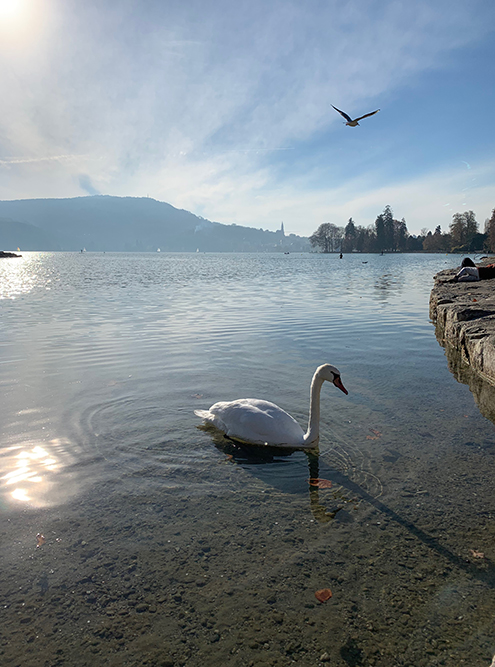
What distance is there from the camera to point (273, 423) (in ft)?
18.4

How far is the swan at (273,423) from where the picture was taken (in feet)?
18.2

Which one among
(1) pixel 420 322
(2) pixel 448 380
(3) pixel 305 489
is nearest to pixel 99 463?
(3) pixel 305 489

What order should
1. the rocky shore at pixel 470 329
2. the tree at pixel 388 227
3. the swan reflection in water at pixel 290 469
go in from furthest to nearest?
1. the tree at pixel 388 227
2. the rocky shore at pixel 470 329
3. the swan reflection in water at pixel 290 469

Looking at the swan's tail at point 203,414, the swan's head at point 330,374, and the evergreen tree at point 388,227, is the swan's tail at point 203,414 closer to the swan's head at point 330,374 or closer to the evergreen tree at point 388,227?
the swan's head at point 330,374

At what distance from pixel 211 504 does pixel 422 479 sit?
245 centimetres

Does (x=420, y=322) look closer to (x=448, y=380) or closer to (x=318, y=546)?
(x=448, y=380)

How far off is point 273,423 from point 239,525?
170 centimetres

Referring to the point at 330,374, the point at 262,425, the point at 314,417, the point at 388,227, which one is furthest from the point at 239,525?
the point at 388,227

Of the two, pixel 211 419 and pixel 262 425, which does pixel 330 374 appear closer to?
pixel 262 425

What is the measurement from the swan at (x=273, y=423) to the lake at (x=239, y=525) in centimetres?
22

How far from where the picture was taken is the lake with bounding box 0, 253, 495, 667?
2.91m

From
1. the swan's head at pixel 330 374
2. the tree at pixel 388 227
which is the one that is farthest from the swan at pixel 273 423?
the tree at pixel 388 227

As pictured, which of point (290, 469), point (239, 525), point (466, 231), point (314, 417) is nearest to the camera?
point (239, 525)

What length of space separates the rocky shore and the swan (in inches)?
173
